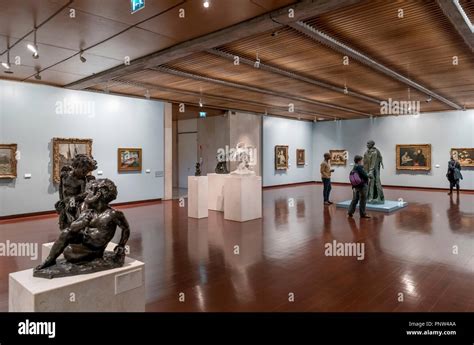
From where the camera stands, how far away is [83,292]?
119 inches

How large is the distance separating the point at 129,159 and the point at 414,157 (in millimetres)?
16021

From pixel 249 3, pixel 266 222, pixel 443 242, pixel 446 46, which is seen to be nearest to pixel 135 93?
pixel 266 222

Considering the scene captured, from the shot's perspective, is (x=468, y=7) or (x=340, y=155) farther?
(x=340, y=155)

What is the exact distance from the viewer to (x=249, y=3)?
220 inches

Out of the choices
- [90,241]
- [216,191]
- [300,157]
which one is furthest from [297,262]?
[300,157]

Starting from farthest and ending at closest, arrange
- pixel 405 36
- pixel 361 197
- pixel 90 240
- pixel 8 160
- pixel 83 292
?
pixel 8 160 → pixel 361 197 → pixel 405 36 → pixel 90 240 → pixel 83 292

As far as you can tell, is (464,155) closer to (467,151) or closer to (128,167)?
(467,151)

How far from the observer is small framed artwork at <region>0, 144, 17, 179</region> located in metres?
10.2

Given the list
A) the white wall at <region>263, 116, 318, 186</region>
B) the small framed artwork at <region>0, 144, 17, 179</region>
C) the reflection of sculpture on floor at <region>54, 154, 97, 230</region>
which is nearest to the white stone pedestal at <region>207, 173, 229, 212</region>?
the small framed artwork at <region>0, 144, 17, 179</region>

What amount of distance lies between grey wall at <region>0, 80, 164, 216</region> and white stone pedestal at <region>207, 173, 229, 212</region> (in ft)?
12.2

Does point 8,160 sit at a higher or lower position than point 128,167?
higher

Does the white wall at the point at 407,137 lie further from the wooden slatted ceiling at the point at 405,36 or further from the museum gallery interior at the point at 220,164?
the wooden slatted ceiling at the point at 405,36

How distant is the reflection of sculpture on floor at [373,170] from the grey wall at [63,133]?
883 cm

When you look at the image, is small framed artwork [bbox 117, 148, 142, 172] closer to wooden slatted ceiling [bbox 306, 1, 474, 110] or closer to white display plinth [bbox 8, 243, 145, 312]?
wooden slatted ceiling [bbox 306, 1, 474, 110]
